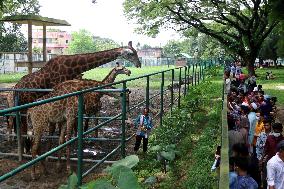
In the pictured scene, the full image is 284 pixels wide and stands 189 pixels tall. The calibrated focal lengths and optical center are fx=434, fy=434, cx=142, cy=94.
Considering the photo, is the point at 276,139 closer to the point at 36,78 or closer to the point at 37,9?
the point at 36,78

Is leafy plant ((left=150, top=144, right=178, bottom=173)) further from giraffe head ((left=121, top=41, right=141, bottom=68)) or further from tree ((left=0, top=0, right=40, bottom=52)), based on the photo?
tree ((left=0, top=0, right=40, bottom=52))

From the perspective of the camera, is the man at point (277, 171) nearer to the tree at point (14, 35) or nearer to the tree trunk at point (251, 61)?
the tree trunk at point (251, 61)

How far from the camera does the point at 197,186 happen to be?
19.3 feet

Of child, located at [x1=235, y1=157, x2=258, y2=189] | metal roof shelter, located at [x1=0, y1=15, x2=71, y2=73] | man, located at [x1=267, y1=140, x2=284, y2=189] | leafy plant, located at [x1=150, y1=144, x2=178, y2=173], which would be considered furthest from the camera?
metal roof shelter, located at [x1=0, y1=15, x2=71, y2=73]

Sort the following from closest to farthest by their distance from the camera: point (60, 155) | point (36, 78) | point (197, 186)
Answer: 1. point (197, 186)
2. point (60, 155)
3. point (36, 78)

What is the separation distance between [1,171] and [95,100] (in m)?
2.35

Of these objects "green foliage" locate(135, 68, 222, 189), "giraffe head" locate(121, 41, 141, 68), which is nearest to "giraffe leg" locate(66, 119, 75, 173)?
"green foliage" locate(135, 68, 222, 189)

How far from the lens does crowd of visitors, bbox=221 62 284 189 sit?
14.8ft

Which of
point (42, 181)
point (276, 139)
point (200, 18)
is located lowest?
point (42, 181)

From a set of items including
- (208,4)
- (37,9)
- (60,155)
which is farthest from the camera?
(37,9)

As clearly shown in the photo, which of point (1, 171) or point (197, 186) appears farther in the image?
point (1, 171)

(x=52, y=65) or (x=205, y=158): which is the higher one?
(x=52, y=65)

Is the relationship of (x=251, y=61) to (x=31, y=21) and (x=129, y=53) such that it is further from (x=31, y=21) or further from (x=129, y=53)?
(x=129, y=53)

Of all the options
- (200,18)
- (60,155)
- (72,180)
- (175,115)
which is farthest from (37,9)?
(72,180)
